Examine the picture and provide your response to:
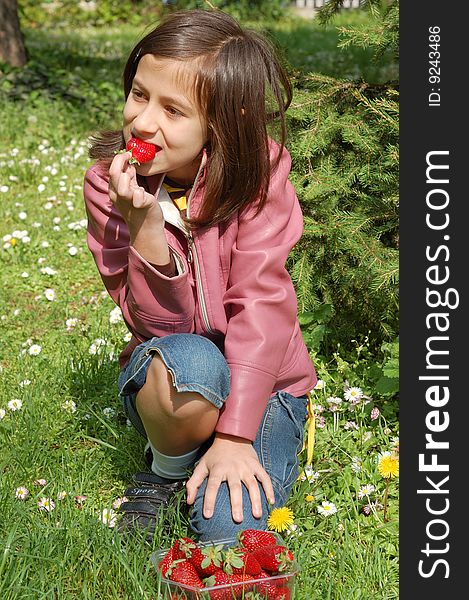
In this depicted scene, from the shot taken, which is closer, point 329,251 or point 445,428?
point 445,428

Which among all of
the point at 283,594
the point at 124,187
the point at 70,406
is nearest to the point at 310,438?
the point at 283,594

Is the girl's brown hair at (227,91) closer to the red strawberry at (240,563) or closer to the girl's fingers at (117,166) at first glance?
the girl's fingers at (117,166)

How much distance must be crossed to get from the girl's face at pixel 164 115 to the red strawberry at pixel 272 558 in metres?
1.00

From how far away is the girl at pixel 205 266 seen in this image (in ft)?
7.83

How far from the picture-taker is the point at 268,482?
239cm

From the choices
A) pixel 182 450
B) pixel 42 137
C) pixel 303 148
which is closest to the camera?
pixel 182 450

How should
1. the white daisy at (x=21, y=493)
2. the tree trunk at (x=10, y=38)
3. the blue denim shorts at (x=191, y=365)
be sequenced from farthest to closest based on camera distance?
the tree trunk at (x=10, y=38) → the white daisy at (x=21, y=493) → the blue denim shorts at (x=191, y=365)

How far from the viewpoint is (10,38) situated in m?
7.87

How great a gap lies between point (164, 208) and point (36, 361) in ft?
3.67

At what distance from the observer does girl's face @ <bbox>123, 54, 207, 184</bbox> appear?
241 centimetres

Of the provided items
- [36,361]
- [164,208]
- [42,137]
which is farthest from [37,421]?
[42,137]

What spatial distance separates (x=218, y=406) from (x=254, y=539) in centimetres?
41

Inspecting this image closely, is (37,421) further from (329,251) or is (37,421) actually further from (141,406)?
(329,251)

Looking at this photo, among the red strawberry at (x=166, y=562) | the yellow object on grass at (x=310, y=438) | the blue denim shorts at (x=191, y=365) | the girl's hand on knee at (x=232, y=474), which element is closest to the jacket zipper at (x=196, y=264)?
the blue denim shorts at (x=191, y=365)
